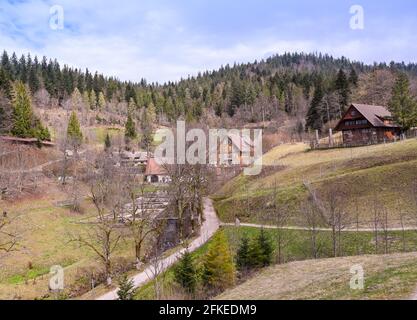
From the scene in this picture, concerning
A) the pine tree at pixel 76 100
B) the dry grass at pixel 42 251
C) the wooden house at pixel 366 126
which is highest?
the pine tree at pixel 76 100

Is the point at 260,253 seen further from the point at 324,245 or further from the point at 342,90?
the point at 342,90

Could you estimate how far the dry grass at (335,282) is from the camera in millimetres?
12258

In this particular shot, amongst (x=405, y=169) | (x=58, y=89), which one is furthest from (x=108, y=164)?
(x=58, y=89)

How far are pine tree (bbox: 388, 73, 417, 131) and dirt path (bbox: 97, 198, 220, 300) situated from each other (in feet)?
115

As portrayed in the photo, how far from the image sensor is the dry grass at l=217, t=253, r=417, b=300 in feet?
40.2

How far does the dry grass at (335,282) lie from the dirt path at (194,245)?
311 inches

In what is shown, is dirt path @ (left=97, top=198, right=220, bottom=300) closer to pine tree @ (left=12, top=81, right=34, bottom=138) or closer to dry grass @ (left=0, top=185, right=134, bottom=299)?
dry grass @ (left=0, top=185, right=134, bottom=299)

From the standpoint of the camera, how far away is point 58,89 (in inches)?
4956

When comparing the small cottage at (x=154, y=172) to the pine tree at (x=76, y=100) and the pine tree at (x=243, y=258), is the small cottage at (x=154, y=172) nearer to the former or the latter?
the pine tree at (x=76, y=100)

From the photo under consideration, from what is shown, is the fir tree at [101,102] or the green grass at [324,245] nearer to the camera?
the green grass at [324,245]

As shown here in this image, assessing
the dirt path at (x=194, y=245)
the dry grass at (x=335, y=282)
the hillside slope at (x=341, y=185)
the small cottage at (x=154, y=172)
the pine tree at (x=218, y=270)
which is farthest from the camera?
the small cottage at (x=154, y=172)

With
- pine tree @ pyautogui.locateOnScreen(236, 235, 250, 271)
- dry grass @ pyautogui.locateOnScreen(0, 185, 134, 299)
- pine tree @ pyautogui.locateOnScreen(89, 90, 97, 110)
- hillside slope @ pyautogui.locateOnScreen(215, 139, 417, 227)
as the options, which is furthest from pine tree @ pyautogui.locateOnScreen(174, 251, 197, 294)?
pine tree @ pyautogui.locateOnScreen(89, 90, 97, 110)

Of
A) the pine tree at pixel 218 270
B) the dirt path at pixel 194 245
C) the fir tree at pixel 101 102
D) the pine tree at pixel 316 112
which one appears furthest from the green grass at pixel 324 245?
the fir tree at pixel 101 102
